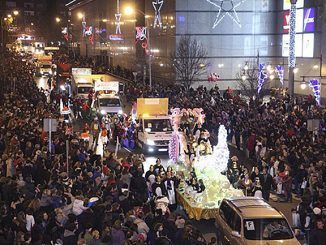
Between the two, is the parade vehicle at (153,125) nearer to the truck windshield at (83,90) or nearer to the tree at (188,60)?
the truck windshield at (83,90)

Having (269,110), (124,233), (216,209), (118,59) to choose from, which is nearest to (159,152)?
(269,110)

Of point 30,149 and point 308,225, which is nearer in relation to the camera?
point 308,225

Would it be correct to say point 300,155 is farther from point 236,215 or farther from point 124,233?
point 124,233

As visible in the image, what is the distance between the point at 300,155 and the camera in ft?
62.6

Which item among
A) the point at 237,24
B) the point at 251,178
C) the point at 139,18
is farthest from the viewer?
the point at 139,18

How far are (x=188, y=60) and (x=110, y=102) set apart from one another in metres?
12.4

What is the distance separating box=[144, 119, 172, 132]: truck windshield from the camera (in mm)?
26359

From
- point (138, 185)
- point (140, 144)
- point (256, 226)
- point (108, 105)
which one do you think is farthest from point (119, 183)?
point (108, 105)

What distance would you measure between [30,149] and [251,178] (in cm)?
749

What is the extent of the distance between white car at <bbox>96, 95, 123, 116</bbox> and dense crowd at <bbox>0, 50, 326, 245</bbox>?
599cm

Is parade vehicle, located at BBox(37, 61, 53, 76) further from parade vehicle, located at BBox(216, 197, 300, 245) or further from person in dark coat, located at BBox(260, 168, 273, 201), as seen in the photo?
parade vehicle, located at BBox(216, 197, 300, 245)

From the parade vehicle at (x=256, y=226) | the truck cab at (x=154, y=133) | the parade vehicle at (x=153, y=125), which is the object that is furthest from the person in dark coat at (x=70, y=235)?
the truck cab at (x=154, y=133)

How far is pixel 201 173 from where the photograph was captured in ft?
56.6

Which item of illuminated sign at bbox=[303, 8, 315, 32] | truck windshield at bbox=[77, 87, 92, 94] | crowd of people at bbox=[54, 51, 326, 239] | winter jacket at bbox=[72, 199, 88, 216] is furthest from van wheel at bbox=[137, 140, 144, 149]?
illuminated sign at bbox=[303, 8, 315, 32]
